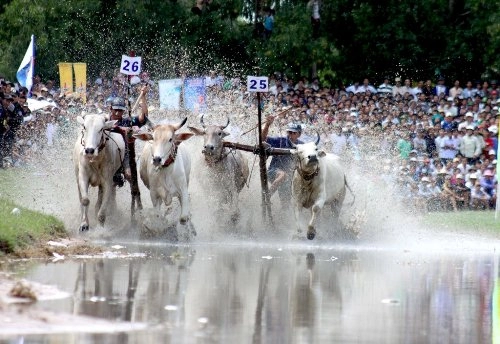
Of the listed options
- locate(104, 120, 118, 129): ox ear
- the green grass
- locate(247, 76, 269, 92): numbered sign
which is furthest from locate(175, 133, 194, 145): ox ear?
the green grass

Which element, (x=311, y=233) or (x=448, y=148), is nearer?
(x=311, y=233)

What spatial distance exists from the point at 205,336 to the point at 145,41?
91.8 feet

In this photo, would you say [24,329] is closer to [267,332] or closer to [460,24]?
[267,332]

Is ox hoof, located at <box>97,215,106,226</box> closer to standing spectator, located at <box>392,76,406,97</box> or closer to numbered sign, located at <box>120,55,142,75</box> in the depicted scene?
numbered sign, located at <box>120,55,142,75</box>

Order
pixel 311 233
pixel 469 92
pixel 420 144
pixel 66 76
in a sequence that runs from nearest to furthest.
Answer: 1. pixel 311 233
2. pixel 420 144
3. pixel 66 76
4. pixel 469 92

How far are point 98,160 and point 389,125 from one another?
12.5 m

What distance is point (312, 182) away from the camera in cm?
2089

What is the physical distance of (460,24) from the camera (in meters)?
37.8

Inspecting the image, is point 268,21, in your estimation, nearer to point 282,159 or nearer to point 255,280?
point 282,159

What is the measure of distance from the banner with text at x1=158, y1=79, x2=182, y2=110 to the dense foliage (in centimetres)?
535

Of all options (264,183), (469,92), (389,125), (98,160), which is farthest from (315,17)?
(98,160)

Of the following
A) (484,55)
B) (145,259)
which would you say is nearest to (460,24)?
(484,55)

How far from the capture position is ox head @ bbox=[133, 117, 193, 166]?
19.6 m

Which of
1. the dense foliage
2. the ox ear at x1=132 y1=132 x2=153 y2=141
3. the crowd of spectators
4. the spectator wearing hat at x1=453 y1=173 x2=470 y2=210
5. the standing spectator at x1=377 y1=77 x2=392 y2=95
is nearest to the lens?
the ox ear at x1=132 y1=132 x2=153 y2=141
